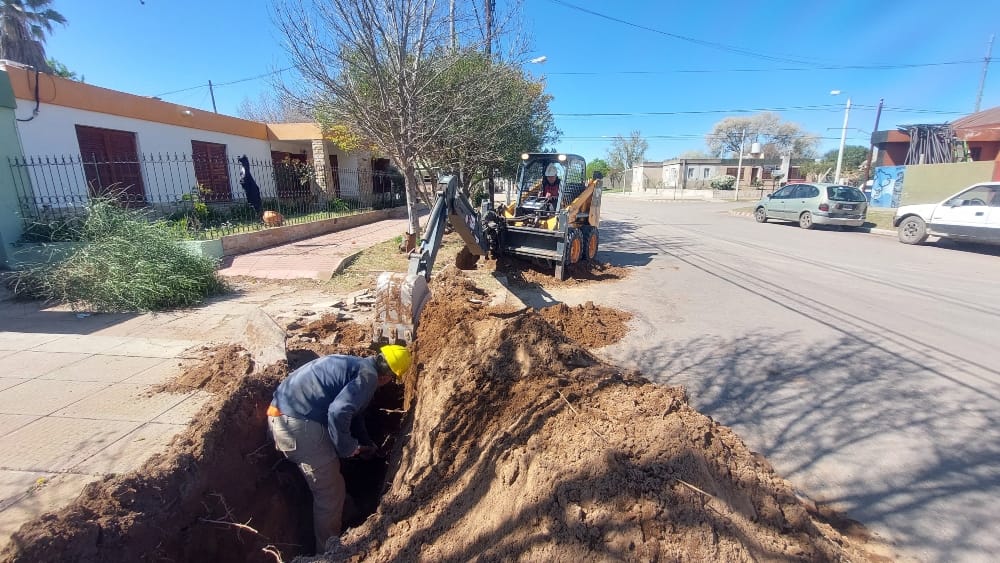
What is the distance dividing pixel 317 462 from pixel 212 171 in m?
15.6

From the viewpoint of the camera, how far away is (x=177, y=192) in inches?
530

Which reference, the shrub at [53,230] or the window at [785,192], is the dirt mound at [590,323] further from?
the window at [785,192]

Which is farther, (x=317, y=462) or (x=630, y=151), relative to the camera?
(x=630, y=151)

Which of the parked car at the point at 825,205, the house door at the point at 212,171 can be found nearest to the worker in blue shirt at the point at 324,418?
the house door at the point at 212,171

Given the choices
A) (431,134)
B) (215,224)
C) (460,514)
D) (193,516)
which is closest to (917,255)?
(431,134)

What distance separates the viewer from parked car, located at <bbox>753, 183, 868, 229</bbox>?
15711 millimetres

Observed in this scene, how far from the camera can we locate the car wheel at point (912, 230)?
1238 centimetres

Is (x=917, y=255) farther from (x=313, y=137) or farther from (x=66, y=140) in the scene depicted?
(x=66, y=140)

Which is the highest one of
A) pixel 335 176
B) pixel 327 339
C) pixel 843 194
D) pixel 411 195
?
pixel 335 176

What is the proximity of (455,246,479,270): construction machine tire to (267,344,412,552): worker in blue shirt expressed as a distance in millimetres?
5566

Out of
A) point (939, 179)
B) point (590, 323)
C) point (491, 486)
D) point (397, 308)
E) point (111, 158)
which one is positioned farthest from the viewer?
point (939, 179)

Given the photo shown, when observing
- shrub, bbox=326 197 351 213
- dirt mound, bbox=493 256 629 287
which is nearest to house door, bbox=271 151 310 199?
shrub, bbox=326 197 351 213

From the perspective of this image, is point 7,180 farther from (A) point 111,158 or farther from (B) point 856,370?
(B) point 856,370

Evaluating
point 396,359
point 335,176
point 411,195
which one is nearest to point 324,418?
Result: point 396,359
